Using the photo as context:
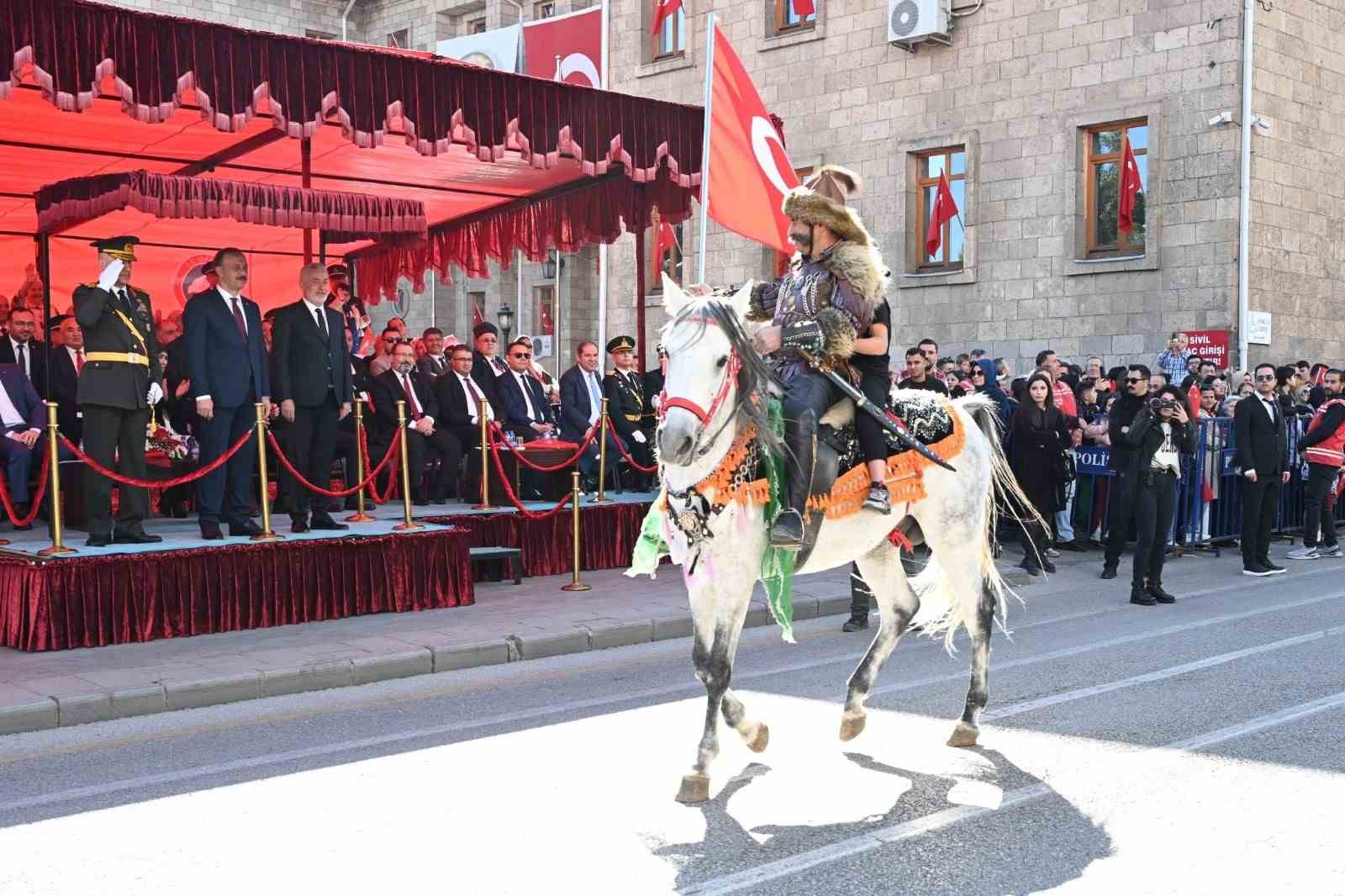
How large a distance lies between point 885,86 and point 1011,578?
1428cm

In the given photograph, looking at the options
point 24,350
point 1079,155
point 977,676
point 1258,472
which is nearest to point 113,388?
point 24,350

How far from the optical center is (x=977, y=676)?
6.82 m

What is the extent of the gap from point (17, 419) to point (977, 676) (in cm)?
985

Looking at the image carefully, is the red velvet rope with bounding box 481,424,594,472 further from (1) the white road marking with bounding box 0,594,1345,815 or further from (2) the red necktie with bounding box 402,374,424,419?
(1) the white road marking with bounding box 0,594,1345,815

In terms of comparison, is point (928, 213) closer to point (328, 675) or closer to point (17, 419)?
point (17, 419)

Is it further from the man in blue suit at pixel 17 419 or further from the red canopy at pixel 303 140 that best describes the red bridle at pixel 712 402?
the man in blue suit at pixel 17 419

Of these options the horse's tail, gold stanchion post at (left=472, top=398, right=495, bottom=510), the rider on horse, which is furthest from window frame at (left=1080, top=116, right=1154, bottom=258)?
the rider on horse

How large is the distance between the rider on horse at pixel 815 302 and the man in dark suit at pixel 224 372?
5611 millimetres

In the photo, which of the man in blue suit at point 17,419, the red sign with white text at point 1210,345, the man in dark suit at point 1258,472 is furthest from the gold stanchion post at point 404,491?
the red sign with white text at point 1210,345

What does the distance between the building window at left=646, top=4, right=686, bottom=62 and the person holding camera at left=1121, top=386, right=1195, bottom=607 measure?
18.9 metres

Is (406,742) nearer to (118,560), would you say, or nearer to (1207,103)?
(118,560)

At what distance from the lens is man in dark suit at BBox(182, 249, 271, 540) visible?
10602mm

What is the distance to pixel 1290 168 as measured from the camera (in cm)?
2194

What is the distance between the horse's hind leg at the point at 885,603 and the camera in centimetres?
680
